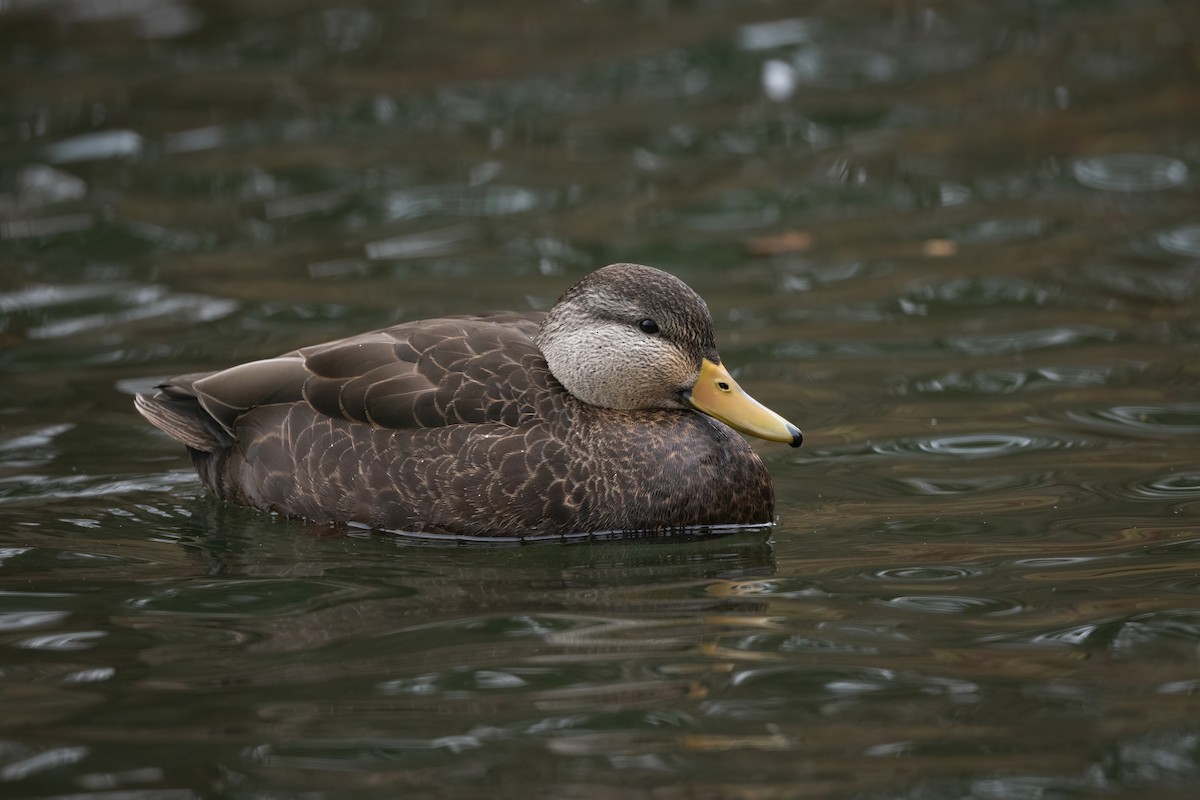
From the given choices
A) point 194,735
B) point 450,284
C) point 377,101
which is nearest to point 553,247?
point 450,284

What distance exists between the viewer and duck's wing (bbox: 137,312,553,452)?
7.82 meters

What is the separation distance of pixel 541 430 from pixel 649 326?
698 mm

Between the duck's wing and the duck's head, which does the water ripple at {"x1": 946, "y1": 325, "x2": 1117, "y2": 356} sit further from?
the duck's wing

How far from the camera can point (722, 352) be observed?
10273 mm

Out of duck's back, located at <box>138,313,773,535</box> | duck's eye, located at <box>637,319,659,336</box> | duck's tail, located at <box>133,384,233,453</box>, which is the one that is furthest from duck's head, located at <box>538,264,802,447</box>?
duck's tail, located at <box>133,384,233,453</box>

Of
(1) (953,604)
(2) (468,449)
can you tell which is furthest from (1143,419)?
(2) (468,449)

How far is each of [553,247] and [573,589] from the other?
5493 mm

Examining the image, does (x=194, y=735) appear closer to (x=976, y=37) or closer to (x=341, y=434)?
(x=341, y=434)

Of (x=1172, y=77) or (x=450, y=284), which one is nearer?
(x=450, y=284)

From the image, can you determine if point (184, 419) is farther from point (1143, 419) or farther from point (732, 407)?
point (1143, 419)

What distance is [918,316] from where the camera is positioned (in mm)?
10797

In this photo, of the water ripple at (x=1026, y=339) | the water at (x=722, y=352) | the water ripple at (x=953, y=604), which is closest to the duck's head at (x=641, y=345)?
the water at (x=722, y=352)

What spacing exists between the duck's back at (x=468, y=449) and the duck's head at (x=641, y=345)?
0.15 meters

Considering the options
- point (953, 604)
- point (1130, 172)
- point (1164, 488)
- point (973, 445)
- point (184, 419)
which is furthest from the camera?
point (1130, 172)
